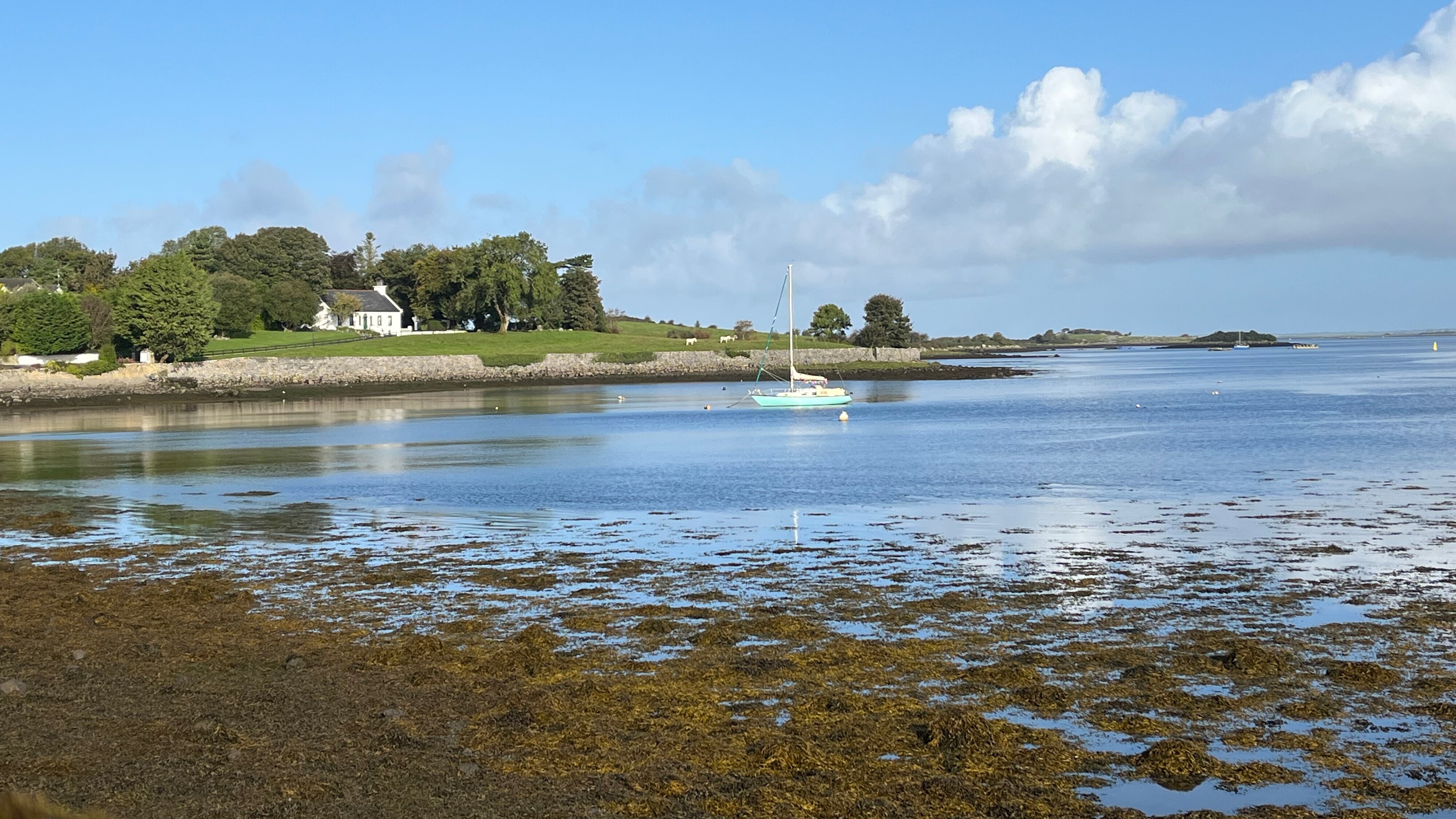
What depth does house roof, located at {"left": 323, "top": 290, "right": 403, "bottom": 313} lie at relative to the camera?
149 m

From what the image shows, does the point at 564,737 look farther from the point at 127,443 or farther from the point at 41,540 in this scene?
the point at 127,443

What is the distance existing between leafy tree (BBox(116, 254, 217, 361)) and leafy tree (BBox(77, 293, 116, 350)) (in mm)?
1143

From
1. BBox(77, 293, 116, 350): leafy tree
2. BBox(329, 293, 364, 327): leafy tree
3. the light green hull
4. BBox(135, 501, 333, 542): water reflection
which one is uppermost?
BBox(329, 293, 364, 327): leafy tree

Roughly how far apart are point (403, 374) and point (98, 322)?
24243mm

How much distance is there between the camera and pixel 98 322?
10162cm

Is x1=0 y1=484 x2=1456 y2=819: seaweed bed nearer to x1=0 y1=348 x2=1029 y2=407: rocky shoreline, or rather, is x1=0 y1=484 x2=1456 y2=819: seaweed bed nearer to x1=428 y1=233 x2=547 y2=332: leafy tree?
x1=0 y1=348 x2=1029 y2=407: rocky shoreline

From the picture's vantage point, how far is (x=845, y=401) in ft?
270

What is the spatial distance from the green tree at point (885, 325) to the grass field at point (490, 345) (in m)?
4.28

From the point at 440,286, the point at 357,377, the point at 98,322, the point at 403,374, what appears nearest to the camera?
the point at 98,322

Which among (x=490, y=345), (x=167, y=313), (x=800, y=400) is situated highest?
(x=167, y=313)

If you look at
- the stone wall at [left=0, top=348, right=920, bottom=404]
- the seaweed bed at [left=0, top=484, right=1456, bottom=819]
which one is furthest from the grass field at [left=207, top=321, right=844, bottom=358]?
the seaweed bed at [left=0, top=484, right=1456, bottom=819]

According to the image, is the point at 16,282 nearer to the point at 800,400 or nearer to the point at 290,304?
the point at 290,304

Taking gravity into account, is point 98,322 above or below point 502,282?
below

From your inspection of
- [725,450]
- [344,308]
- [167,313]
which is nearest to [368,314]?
[344,308]
